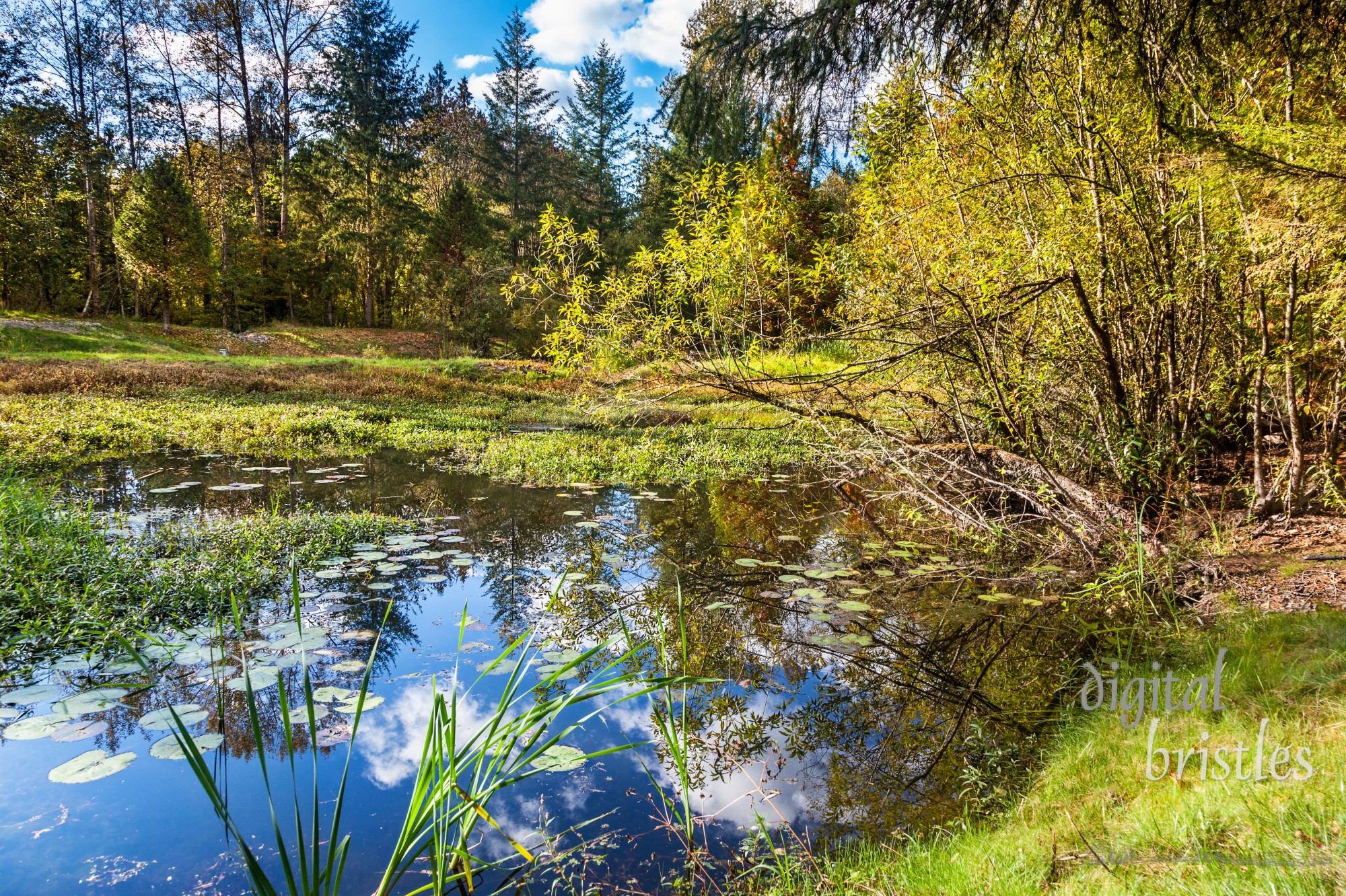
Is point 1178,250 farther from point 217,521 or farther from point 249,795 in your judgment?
point 217,521

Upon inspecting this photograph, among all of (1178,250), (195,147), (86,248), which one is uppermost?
(195,147)

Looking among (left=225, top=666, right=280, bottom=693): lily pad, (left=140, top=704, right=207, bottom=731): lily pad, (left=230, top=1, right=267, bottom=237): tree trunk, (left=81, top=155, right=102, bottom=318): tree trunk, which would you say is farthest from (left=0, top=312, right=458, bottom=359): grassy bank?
(left=140, top=704, right=207, bottom=731): lily pad

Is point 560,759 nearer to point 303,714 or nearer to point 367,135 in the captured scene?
point 303,714

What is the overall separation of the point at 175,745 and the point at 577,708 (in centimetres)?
159

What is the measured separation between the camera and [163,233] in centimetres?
2195

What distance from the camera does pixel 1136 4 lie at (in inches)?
119

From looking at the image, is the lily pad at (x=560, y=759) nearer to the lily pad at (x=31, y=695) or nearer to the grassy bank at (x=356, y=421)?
the lily pad at (x=31, y=695)

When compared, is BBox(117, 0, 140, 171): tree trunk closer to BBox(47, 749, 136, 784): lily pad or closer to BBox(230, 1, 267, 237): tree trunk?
BBox(230, 1, 267, 237): tree trunk

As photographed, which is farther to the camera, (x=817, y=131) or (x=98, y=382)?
(x=98, y=382)

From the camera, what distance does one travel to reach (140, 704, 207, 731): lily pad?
2549mm

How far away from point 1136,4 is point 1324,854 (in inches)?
143

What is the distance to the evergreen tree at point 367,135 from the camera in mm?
26391

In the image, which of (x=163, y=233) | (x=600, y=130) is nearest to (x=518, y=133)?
(x=600, y=130)

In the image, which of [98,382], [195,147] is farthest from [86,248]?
[98,382]
